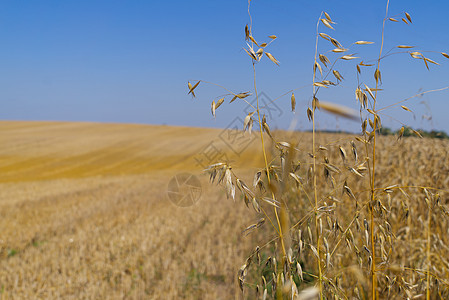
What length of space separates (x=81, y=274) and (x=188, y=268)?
1.42 metres

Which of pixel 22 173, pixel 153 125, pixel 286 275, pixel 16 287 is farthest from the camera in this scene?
pixel 153 125

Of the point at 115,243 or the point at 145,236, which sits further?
the point at 145,236

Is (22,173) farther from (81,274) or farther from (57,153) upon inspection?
(81,274)

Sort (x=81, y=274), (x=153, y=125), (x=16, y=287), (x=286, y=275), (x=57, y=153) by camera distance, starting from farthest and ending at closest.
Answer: (x=153, y=125)
(x=57, y=153)
(x=81, y=274)
(x=16, y=287)
(x=286, y=275)

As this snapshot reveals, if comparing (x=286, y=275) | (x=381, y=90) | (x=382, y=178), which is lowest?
(x=382, y=178)

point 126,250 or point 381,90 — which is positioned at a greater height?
point 381,90

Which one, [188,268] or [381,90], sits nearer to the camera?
[381,90]

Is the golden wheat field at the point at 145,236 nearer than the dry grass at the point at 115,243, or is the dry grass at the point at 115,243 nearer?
the golden wheat field at the point at 145,236

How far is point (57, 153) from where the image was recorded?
89.1 ft

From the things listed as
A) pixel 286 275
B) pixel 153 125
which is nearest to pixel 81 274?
pixel 286 275

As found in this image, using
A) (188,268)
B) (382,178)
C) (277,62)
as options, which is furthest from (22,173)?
(277,62)

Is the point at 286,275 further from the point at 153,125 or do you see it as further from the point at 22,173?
the point at 153,125

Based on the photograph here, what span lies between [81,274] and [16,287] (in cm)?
75

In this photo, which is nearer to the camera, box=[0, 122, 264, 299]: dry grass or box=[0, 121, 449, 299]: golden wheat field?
box=[0, 121, 449, 299]: golden wheat field
